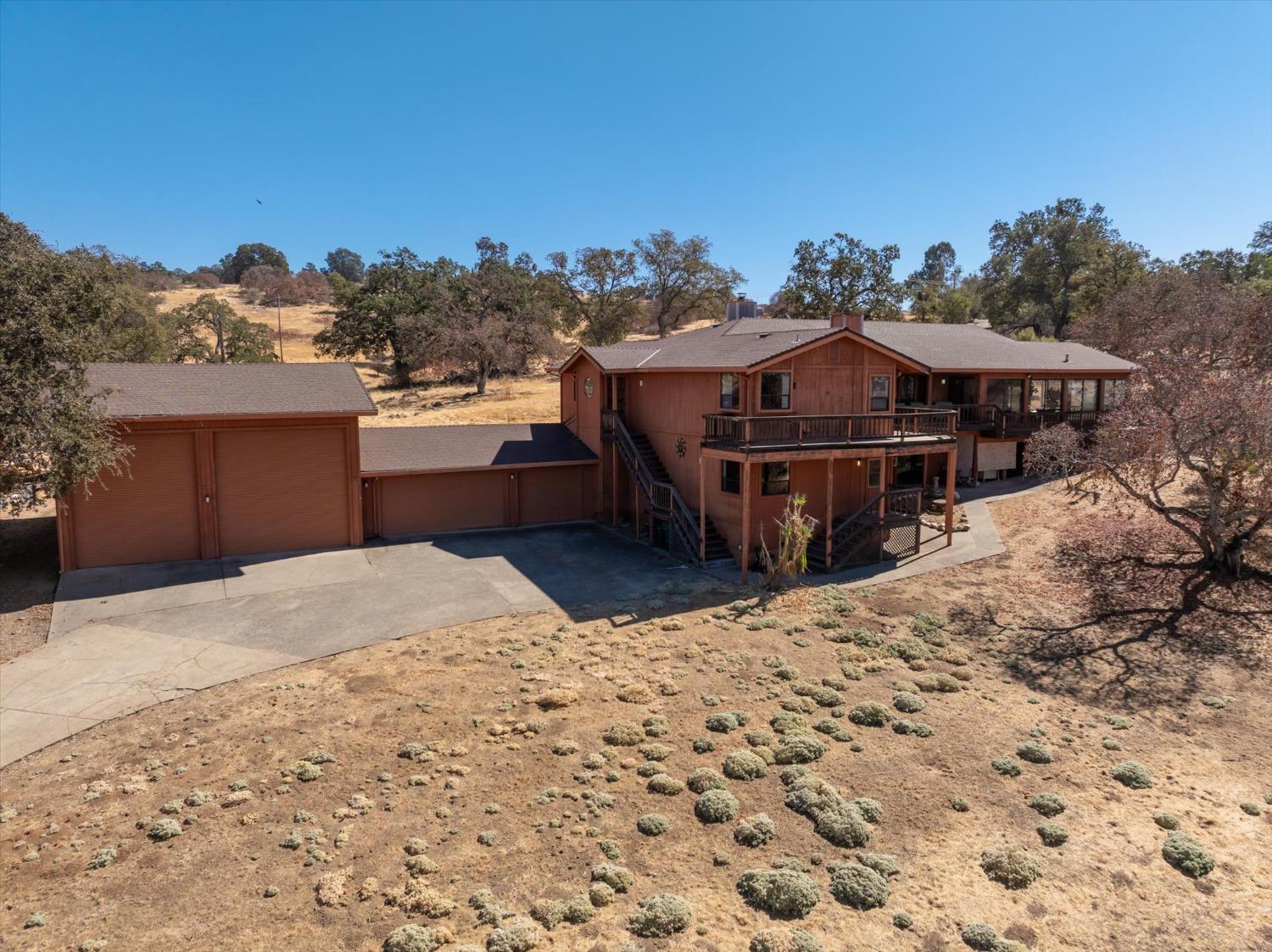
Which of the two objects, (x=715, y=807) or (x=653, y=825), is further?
(x=715, y=807)

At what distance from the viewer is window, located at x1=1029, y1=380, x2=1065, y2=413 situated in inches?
1134

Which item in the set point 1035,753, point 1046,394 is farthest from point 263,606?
point 1046,394

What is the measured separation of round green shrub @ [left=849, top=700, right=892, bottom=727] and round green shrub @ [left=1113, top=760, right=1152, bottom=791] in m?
2.98

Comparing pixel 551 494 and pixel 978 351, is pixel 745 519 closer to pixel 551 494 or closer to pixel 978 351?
pixel 551 494

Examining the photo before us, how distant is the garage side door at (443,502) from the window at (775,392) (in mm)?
8961

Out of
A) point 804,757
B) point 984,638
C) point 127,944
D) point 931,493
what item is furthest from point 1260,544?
point 127,944

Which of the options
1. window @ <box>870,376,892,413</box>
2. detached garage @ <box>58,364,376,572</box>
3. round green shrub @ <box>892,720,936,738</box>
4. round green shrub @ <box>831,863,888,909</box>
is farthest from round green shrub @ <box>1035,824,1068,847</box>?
detached garage @ <box>58,364,376,572</box>

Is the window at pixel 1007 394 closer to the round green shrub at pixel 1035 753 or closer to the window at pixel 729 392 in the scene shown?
the window at pixel 729 392

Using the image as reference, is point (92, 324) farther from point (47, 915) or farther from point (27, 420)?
point (47, 915)

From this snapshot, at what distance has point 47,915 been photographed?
689cm

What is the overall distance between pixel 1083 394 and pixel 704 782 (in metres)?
28.6

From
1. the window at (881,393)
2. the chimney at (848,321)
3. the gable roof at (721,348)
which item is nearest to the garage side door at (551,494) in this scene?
the gable roof at (721,348)

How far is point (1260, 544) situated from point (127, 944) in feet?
79.6

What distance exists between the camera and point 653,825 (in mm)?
8289
